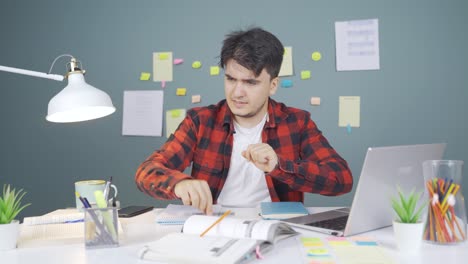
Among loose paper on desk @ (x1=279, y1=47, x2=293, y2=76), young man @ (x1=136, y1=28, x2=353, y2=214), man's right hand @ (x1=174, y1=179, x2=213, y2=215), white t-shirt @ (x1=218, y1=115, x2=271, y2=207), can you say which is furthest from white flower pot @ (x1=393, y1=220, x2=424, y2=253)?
loose paper on desk @ (x1=279, y1=47, x2=293, y2=76)

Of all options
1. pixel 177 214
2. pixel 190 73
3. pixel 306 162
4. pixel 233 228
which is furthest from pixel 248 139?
pixel 190 73

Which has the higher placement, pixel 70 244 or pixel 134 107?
pixel 134 107

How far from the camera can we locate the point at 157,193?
4.55ft

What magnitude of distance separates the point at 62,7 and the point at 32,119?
2.27ft

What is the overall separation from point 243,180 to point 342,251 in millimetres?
830

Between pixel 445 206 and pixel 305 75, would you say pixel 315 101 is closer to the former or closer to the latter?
pixel 305 75

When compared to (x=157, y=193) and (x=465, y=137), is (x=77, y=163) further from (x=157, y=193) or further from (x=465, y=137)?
(x=465, y=137)

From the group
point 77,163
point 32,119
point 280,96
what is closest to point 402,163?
point 280,96

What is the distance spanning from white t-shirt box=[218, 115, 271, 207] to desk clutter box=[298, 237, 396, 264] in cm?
65

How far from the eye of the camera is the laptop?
1017 mm

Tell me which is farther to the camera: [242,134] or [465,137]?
[465,137]

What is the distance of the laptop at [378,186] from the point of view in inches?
40.0

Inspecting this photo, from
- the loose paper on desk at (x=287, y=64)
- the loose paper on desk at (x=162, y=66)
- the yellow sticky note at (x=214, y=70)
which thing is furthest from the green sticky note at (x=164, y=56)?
the loose paper on desk at (x=287, y=64)

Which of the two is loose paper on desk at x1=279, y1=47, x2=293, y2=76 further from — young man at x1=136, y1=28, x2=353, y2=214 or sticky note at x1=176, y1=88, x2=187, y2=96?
young man at x1=136, y1=28, x2=353, y2=214
